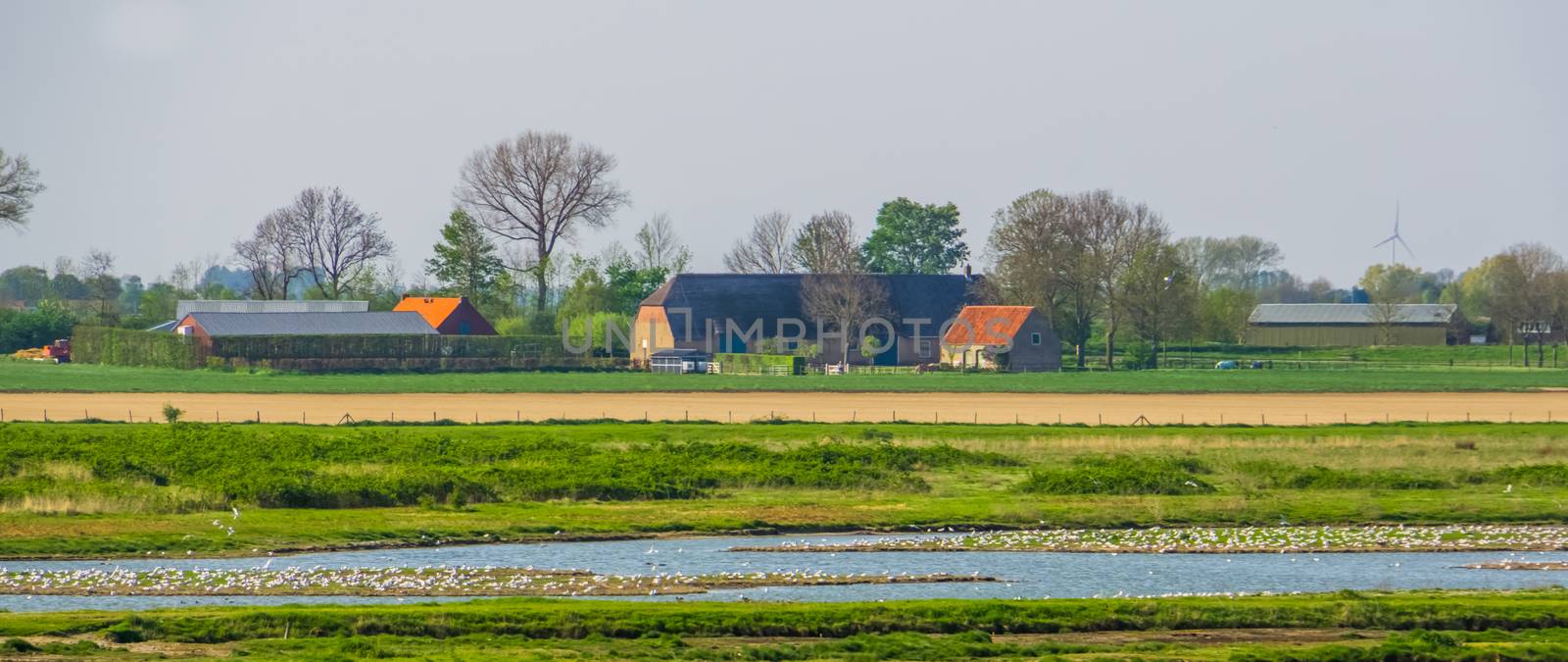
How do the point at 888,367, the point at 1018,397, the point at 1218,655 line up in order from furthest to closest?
1. the point at 888,367
2. the point at 1018,397
3. the point at 1218,655

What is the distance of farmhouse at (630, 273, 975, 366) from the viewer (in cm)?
12431

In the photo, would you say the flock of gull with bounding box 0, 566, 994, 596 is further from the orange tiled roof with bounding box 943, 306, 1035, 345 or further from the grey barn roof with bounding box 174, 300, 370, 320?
the grey barn roof with bounding box 174, 300, 370, 320

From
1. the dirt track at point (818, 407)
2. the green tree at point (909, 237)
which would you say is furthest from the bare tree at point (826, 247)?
the dirt track at point (818, 407)

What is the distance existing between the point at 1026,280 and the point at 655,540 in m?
88.9

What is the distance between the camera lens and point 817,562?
3042 cm

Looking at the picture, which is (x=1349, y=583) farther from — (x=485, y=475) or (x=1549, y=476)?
(x=485, y=475)

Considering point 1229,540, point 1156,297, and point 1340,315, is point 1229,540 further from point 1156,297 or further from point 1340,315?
point 1340,315

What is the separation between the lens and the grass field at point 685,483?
35031 mm

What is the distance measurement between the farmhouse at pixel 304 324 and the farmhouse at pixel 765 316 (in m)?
16.7

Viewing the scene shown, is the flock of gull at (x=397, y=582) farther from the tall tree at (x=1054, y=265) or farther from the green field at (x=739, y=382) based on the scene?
the tall tree at (x=1054, y=265)

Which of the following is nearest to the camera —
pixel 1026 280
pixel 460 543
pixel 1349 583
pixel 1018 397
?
pixel 1349 583

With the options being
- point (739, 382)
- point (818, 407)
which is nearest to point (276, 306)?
point (739, 382)

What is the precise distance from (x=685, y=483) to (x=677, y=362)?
69287 mm

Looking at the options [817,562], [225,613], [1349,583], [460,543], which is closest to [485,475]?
[460,543]
